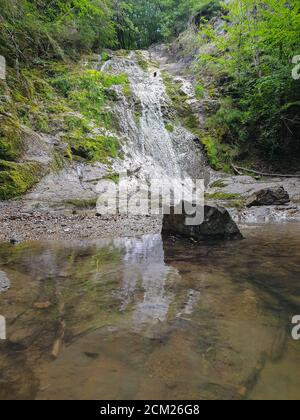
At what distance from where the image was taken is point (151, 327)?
83.3 inches

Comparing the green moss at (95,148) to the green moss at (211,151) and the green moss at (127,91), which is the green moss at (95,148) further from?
the green moss at (211,151)

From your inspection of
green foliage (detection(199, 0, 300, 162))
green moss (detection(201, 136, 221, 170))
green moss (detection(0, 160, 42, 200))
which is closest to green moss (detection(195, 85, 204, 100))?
green foliage (detection(199, 0, 300, 162))

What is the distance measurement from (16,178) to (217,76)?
13.5 meters

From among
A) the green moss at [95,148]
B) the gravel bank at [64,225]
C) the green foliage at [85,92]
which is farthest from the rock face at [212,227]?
the green foliage at [85,92]

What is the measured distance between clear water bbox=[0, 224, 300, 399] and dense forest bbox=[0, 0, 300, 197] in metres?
6.50

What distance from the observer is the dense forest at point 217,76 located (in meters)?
11.2

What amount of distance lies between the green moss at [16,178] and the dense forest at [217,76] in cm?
49

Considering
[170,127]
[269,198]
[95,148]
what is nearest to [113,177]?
[95,148]

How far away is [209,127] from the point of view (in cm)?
1523

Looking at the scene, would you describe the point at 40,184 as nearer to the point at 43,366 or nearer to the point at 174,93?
the point at 43,366

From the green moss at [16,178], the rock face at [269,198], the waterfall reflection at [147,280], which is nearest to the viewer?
the waterfall reflection at [147,280]

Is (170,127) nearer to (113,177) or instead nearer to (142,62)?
(113,177)
